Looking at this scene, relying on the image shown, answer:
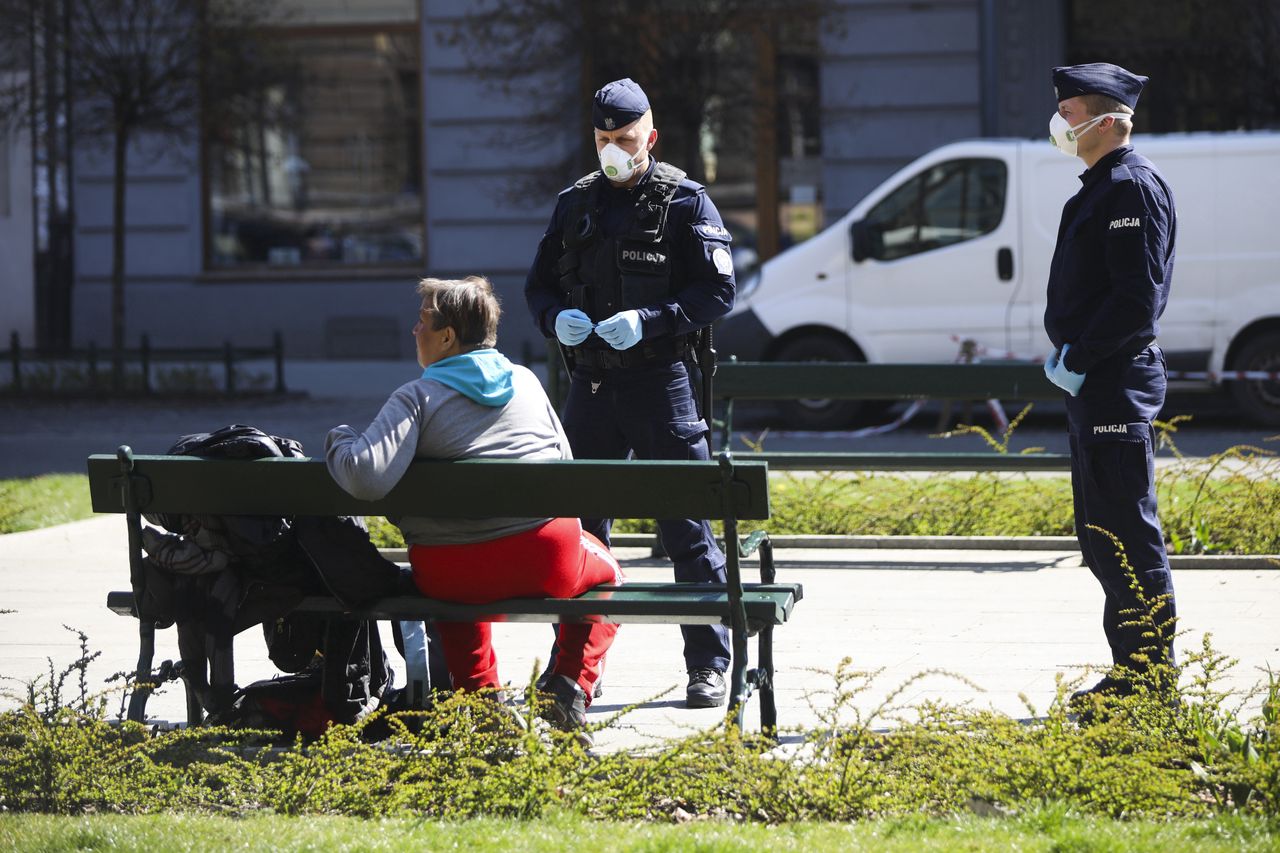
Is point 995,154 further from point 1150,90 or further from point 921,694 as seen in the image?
point 921,694

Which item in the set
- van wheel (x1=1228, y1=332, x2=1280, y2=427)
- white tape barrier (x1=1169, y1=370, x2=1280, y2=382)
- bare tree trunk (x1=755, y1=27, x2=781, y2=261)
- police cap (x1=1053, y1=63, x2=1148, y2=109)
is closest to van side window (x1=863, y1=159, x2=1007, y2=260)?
white tape barrier (x1=1169, y1=370, x2=1280, y2=382)

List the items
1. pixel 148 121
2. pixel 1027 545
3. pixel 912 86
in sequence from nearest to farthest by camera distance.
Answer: pixel 1027 545 → pixel 148 121 → pixel 912 86

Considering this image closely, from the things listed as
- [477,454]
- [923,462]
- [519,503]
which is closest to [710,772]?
[519,503]

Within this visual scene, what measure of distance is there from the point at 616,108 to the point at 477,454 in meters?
1.17

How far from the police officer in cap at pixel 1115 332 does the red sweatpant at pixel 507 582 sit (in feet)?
4.53

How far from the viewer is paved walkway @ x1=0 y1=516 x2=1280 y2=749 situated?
530cm

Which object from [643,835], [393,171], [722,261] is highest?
[393,171]

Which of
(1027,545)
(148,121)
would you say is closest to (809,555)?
(1027,545)

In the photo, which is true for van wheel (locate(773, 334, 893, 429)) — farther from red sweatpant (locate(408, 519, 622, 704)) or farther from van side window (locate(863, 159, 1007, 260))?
red sweatpant (locate(408, 519, 622, 704))

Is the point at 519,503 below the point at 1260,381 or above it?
below

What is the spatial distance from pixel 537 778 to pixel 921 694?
164 centimetres

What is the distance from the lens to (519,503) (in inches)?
175

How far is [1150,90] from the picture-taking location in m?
18.2

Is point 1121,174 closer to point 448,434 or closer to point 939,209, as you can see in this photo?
point 448,434
